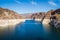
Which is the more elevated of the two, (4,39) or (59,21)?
(59,21)

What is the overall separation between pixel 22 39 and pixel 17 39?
1.05 meters

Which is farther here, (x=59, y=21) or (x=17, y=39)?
(x=59, y=21)

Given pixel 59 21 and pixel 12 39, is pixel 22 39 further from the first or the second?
pixel 59 21

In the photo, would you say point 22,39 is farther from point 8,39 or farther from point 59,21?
point 59,21

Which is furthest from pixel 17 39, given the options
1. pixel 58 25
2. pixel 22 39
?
pixel 58 25

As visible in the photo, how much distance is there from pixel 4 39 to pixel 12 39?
168 centimetres

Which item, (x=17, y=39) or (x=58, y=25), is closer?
(x=17, y=39)

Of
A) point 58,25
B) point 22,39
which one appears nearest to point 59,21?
point 58,25

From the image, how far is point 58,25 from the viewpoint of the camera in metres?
51.9

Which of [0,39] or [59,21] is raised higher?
[59,21]

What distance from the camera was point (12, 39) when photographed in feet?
83.8

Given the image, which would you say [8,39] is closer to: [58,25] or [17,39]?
[17,39]

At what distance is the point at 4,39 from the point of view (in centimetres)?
2491

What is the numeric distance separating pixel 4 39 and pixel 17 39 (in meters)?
2.67
